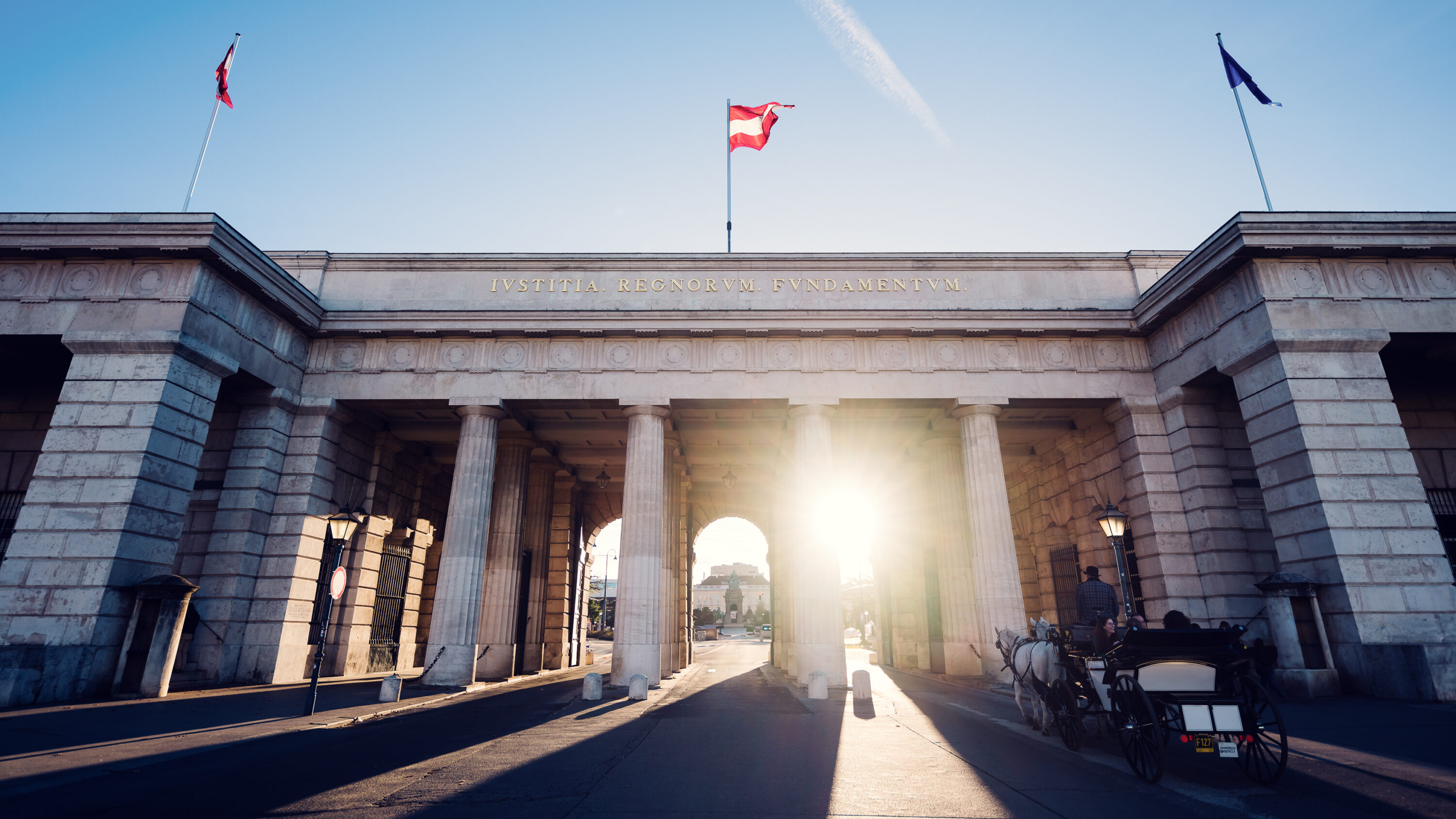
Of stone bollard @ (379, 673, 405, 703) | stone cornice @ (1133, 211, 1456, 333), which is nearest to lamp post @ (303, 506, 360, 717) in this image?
stone bollard @ (379, 673, 405, 703)

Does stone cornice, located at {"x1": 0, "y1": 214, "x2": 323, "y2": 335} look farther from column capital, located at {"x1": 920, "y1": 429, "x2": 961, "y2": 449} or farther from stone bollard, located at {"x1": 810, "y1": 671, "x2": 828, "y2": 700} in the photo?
column capital, located at {"x1": 920, "y1": 429, "x2": 961, "y2": 449}

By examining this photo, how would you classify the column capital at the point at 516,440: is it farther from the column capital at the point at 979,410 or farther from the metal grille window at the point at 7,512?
the column capital at the point at 979,410

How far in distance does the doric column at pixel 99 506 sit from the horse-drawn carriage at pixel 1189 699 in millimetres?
18341

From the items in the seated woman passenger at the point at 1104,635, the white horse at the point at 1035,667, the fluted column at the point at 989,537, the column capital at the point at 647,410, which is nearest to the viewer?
the seated woman passenger at the point at 1104,635

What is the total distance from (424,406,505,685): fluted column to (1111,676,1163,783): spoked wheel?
50.0 feet

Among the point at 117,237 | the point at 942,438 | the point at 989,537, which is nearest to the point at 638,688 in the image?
the point at 989,537

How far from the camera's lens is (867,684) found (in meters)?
14.7

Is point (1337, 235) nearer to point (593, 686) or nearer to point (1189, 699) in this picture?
point (1189, 699)

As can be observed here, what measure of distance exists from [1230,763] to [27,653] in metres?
20.3

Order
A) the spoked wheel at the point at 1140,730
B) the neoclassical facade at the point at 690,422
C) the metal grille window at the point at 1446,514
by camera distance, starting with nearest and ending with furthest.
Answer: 1. the spoked wheel at the point at 1140,730
2. the neoclassical facade at the point at 690,422
3. the metal grille window at the point at 1446,514

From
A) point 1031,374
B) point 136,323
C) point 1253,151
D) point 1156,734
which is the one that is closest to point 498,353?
point 136,323

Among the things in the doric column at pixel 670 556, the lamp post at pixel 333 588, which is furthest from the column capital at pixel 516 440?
the lamp post at pixel 333 588

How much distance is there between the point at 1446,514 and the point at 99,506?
3207 cm

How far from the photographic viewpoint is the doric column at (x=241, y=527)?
54.6ft
